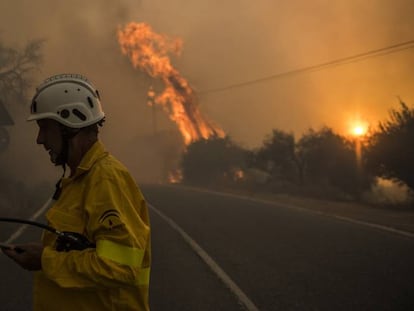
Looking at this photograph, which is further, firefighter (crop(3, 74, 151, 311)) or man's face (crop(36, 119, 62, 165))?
man's face (crop(36, 119, 62, 165))

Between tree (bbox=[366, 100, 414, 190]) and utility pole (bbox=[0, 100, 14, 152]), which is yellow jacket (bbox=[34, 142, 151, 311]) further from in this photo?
utility pole (bbox=[0, 100, 14, 152])

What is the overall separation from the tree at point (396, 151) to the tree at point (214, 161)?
49.5 feet

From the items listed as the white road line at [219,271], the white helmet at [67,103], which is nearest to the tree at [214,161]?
the white road line at [219,271]

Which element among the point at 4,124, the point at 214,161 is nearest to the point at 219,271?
the point at 4,124

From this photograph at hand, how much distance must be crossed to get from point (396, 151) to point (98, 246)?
56.0ft

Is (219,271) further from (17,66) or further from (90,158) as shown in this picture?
(17,66)

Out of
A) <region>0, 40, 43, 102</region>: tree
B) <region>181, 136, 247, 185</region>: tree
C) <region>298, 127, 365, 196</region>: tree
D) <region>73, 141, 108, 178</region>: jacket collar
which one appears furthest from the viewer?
<region>0, 40, 43, 102</region>: tree

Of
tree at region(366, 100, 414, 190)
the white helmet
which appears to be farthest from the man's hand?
tree at region(366, 100, 414, 190)

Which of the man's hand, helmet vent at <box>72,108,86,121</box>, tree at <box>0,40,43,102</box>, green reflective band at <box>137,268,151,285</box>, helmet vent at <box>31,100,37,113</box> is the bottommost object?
green reflective band at <box>137,268,151,285</box>

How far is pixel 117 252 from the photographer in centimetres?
181

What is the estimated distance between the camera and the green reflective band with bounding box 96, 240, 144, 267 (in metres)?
1.81

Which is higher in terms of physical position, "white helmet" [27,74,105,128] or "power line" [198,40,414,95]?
"power line" [198,40,414,95]

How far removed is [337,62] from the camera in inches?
2056

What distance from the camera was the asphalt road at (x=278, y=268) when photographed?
5.81 meters
